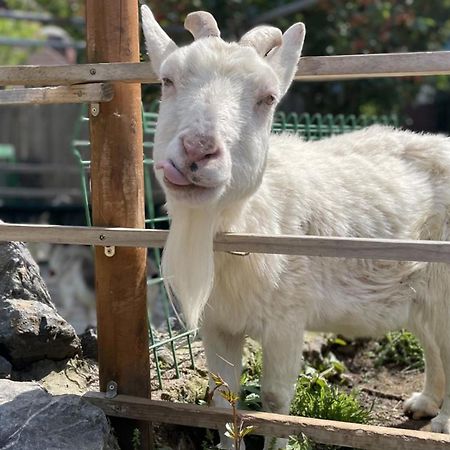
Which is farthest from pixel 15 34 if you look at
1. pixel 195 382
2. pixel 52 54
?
pixel 195 382

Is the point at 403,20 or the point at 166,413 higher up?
the point at 403,20

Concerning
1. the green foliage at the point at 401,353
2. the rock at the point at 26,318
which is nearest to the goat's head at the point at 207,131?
the rock at the point at 26,318

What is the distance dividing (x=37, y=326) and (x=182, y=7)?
25.4ft

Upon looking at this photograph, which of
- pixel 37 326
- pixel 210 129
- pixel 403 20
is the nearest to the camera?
pixel 210 129

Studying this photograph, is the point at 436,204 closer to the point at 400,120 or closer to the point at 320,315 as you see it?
the point at 320,315

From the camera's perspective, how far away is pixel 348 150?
4.94 meters

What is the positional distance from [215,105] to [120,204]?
2.60ft

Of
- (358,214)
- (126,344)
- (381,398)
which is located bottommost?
(381,398)

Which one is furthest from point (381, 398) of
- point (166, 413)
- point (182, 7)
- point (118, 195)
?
point (182, 7)

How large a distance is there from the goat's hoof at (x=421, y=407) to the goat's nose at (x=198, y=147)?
2.70 meters

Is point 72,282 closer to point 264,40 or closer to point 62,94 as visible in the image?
point 62,94

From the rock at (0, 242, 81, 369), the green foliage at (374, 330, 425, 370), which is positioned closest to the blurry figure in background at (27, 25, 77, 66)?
the green foliage at (374, 330, 425, 370)

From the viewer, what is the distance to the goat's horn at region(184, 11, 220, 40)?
13.1 feet

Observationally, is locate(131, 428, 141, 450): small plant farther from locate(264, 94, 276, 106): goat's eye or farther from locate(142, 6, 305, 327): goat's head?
locate(264, 94, 276, 106): goat's eye
